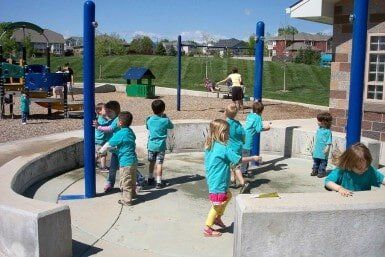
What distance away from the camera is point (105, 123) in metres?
6.96

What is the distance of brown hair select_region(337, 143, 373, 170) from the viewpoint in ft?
12.9

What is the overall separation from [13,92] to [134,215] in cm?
1109

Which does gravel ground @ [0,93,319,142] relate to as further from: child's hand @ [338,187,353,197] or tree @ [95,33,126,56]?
tree @ [95,33,126,56]

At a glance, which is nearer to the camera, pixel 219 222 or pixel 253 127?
pixel 219 222

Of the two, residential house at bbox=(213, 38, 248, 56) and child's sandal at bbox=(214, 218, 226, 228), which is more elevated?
residential house at bbox=(213, 38, 248, 56)

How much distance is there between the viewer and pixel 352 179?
4.16 m

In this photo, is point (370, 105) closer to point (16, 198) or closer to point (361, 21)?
point (361, 21)

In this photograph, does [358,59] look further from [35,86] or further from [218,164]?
[35,86]

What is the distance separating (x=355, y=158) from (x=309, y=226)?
767 millimetres

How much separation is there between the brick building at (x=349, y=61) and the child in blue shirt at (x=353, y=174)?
6.09 meters

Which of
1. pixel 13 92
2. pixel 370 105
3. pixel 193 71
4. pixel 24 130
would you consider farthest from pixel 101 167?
pixel 193 71

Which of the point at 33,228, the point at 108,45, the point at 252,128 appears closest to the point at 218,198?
the point at 33,228

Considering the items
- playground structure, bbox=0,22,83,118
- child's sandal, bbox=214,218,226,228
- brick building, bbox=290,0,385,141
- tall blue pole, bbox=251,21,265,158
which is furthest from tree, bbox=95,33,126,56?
child's sandal, bbox=214,218,226,228

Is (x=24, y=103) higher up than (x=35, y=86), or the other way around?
(x=35, y=86)
